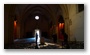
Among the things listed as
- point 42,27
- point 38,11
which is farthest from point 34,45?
point 38,11

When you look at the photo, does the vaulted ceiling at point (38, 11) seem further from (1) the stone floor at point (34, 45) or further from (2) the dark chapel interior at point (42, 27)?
(1) the stone floor at point (34, 45)

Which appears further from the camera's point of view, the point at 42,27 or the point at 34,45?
the point at 42,27

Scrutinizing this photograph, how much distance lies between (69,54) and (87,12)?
5.15 ft

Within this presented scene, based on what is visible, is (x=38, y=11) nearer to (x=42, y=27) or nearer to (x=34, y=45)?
(x=42, y=27)

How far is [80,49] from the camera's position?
6.88 metres

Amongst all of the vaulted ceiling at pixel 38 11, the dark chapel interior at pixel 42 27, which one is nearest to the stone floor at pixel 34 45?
the dark chapel interior at pixel 42 27

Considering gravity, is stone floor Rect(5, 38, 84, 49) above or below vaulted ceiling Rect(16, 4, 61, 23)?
below

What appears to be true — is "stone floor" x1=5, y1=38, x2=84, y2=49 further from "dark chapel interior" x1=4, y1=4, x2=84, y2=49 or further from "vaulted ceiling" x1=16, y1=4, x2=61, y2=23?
"vaulted ceiling" x1=16, y1=4, x2=61, y2=23

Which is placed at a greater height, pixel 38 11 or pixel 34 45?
pixel 38 11

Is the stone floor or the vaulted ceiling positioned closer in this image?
the stone floor

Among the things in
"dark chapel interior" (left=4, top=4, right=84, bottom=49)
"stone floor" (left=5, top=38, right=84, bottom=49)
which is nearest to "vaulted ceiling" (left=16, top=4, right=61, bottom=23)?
"dark chapel interior" (left=4, top=4, right=84, bottom=49)

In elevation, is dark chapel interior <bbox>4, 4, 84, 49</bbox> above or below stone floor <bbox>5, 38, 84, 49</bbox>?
above

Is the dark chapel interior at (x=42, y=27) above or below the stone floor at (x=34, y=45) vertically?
above

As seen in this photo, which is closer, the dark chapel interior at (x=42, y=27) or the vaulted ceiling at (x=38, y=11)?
the dark chapel interior at (x=42, y=27)
